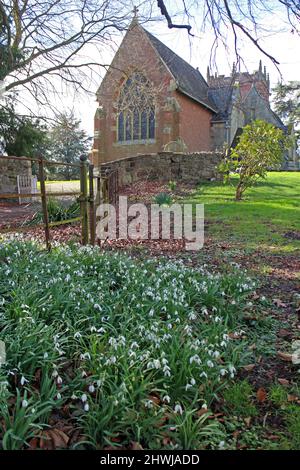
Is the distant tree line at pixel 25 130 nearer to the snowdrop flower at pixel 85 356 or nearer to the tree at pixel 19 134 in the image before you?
the tree at pixel 19 134

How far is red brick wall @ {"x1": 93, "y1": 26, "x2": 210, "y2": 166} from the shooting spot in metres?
21.1

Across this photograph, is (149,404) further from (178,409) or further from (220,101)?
(220,101)

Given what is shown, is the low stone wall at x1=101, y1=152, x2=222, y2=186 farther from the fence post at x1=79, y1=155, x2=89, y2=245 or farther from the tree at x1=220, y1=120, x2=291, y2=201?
the fence post at x1=79, y1=155, x2=89, y2=245

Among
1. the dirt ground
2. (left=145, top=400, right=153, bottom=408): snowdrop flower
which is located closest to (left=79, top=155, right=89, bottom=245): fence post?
the dirt ground

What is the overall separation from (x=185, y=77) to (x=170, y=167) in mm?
11781

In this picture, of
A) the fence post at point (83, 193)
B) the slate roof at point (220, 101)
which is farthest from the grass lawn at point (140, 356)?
the slate roof at point (220, 101)

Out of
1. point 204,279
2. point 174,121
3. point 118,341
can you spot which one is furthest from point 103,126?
point 118,341

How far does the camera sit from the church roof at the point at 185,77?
21984 millimetres

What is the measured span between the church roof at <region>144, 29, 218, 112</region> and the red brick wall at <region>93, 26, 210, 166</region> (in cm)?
45

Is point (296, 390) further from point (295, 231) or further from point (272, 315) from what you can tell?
point (295, 231)

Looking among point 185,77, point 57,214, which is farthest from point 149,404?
point 185,77
